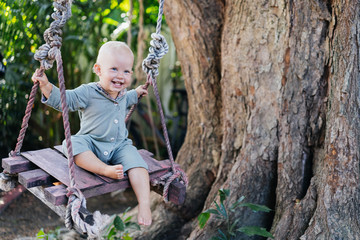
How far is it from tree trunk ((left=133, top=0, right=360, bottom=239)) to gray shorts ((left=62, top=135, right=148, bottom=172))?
70 centimetres

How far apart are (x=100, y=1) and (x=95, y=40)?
430 millimetres

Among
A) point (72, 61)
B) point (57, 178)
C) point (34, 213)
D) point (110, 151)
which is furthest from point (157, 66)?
point (72, 61)

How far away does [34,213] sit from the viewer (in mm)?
3592

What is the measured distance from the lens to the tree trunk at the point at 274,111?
82.0 inches

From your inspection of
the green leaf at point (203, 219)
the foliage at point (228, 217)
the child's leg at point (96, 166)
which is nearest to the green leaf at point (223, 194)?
the foliage at point (228, 217)

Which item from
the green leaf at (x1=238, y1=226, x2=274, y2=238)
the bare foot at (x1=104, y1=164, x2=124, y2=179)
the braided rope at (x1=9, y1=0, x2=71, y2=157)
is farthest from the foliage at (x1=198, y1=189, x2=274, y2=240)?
the braided rope at (x1=9, y1=0, x2=71, y2=157)

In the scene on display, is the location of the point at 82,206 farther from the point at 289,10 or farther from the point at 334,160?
the point at 289,10

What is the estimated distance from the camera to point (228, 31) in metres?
2.59

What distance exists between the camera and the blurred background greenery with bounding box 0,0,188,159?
11.3 feet

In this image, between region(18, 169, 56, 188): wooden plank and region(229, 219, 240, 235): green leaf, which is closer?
region(18, 169, 56, 188): wooden plank

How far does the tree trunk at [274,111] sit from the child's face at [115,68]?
2.83 feet

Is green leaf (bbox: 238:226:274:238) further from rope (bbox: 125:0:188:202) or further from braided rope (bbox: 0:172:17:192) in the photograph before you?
braided rope (bbox: 0:172:17:192)

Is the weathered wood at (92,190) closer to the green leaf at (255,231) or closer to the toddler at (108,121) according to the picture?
the toddler at (108,121)

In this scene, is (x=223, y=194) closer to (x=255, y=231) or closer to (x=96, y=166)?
(x=255, y=231)
